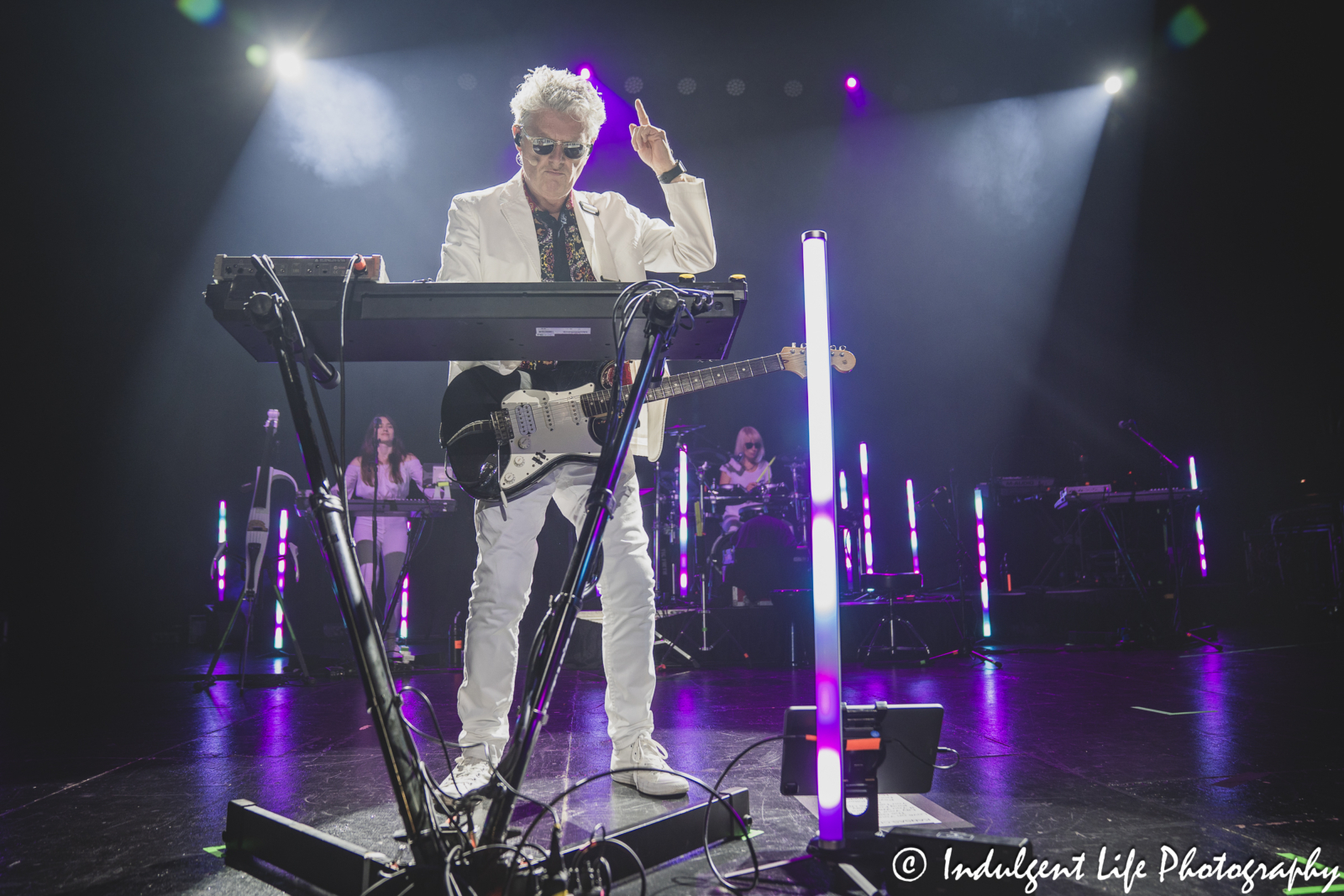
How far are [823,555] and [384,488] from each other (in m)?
5.35

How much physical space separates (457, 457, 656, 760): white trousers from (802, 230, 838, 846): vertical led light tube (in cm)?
68

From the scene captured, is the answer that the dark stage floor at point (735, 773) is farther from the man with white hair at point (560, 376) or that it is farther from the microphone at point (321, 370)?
the microphone at point (321, 370)

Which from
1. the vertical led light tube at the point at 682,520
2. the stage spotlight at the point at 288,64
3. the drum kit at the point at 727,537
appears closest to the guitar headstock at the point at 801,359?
the drum kit at the point at 727,537

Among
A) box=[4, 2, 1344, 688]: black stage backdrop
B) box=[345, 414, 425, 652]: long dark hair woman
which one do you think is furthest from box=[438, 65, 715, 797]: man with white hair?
box=[4, 2, 1344, 688]: black stage backdrop

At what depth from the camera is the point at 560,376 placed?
6.21 feet

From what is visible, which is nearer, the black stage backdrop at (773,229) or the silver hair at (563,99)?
the silver hair at (563,99)

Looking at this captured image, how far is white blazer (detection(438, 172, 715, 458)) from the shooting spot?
2066mm

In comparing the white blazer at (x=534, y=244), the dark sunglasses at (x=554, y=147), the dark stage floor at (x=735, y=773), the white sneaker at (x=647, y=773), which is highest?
the dark sunglasses at (x=554, y=147)

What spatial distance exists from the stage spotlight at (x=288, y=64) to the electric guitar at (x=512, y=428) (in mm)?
6413

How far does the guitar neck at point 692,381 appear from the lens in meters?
1.89

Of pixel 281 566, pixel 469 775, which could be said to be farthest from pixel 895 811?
pixel 281 566

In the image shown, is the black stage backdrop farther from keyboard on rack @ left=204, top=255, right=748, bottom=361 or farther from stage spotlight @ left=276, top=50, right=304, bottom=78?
keyboard on rack @ left=204, top=255, right=748, bottom=361

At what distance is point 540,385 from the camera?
1881mm

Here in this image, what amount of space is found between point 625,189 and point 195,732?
6.58 metres
